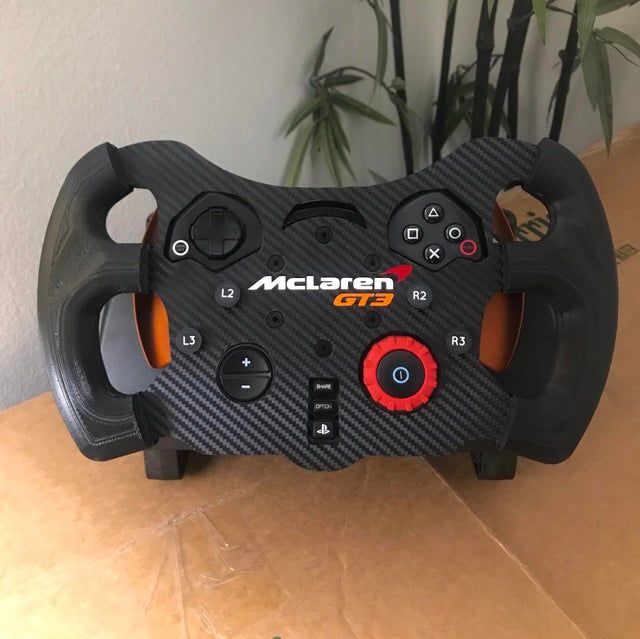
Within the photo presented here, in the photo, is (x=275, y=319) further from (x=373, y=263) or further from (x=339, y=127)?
(x=339, y=127)

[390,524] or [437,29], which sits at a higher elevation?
[437,29]

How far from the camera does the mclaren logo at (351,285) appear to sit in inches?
20.4

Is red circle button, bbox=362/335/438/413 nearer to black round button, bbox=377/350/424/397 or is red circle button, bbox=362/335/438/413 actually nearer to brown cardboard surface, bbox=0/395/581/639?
black round button, bbox=377/350/424/397

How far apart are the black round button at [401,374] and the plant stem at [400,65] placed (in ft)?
1.81

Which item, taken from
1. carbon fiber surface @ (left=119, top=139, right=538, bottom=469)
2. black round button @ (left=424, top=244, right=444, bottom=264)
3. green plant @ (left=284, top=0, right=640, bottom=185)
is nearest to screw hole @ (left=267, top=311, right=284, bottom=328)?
carbon fiber surface @ (left=119, top=139, right=538, bottom=469)

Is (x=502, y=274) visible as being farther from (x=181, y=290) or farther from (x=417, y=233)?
(x=181, y=290)

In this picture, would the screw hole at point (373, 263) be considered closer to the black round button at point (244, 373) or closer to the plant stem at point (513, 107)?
the black round button at point (244, 373)

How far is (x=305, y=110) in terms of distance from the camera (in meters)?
0.90

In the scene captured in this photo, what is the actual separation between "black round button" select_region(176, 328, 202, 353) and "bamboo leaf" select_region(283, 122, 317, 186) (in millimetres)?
470

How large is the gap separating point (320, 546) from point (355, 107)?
616mm

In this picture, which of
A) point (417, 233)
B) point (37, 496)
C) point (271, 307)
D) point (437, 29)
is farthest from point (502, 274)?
point (437, 29)

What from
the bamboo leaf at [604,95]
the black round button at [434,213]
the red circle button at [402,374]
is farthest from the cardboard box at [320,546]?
the bamboo leaf at [604,95]

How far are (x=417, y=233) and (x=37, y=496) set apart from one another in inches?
15.0

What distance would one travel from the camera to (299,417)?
0.51m
